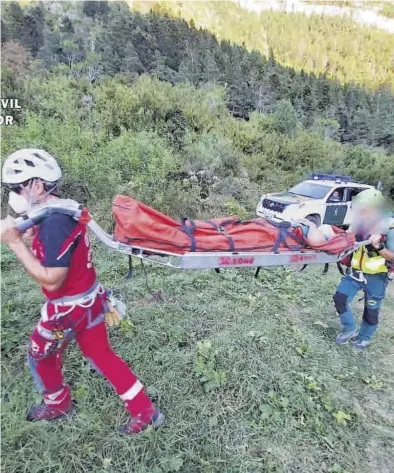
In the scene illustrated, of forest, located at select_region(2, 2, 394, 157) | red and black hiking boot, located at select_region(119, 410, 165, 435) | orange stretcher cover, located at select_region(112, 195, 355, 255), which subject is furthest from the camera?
forest, located at select_region(2, 2, 394, 157)

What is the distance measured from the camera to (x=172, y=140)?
10430 millimetres

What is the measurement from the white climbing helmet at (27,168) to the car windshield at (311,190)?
8702 mm

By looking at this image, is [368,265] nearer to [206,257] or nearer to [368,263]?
[368,263]

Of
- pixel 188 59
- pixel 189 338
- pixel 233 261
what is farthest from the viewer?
pixel 188 59

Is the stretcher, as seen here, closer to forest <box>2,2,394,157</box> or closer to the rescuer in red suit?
the rescuer in red suit

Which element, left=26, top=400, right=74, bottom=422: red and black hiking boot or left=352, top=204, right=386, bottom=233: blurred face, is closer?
left=26, top=400, right=74, bottom=422: red and black hiking boot

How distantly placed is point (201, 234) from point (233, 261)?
286 mm

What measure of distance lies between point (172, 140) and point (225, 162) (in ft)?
5.97

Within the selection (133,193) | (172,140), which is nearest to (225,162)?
(172,140)

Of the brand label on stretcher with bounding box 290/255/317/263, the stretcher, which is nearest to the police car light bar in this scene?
the stretcher

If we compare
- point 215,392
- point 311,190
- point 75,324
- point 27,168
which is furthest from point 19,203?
point 311,190

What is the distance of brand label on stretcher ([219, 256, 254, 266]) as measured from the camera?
2.29 metres

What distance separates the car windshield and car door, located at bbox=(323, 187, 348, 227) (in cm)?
21

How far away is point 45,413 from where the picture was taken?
2.29 metres
